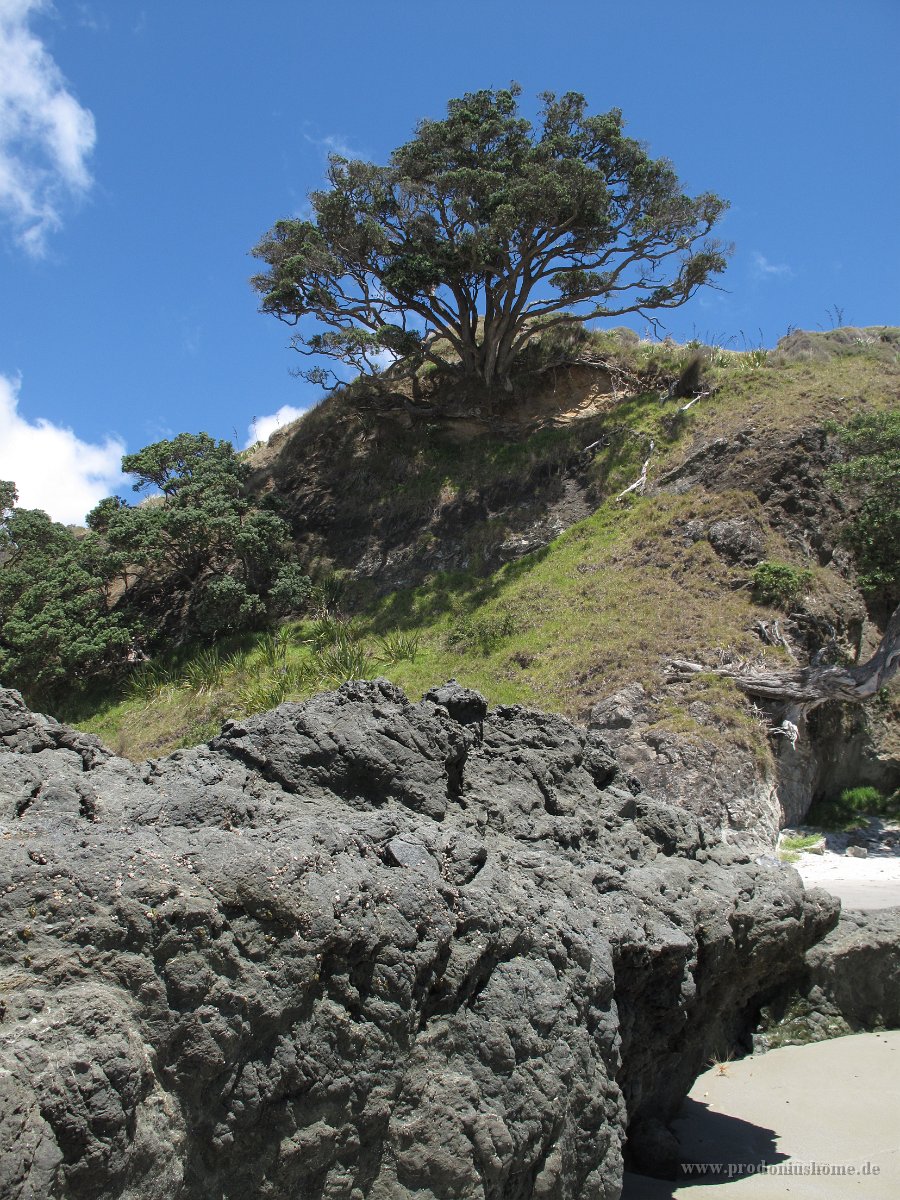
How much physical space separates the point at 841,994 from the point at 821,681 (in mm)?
9396

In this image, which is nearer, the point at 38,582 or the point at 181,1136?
the point at 181,1136

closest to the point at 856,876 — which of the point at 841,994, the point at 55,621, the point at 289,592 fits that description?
the point at 841,994

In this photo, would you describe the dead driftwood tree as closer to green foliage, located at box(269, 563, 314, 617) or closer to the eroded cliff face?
green foliage, located at box(269, 563, 314, 617)

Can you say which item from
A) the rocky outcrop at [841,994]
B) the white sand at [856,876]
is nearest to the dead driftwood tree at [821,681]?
the white sand at [856,876]

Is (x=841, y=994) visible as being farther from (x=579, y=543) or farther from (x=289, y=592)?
(x=289, y=592)

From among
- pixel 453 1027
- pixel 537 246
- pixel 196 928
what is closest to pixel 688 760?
pixel 453 1027

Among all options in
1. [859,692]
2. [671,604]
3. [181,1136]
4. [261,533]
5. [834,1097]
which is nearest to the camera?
[181,1136]

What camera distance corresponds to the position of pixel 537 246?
25.5 metres

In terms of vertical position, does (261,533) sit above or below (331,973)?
above

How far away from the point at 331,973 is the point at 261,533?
2227 cm

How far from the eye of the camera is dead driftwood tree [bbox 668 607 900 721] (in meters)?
16.7

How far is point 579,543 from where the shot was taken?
23078mm

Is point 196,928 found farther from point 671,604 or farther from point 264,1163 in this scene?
point 671,604

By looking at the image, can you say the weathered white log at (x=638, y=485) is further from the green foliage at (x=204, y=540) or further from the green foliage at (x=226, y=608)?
the green foliage at (x=226, y=608)
